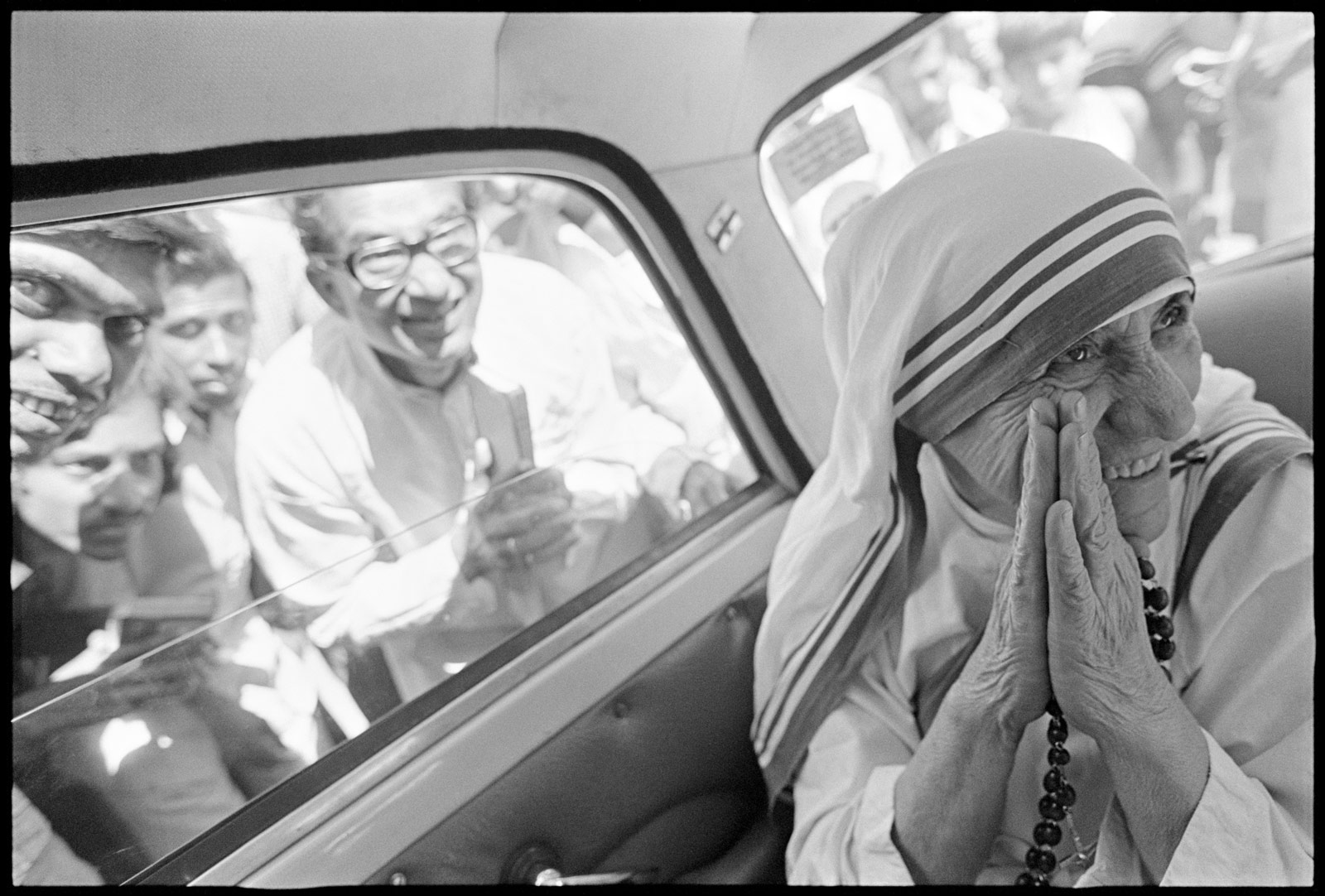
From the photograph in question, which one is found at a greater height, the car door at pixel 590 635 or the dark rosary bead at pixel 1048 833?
the car door at pixel 590 635

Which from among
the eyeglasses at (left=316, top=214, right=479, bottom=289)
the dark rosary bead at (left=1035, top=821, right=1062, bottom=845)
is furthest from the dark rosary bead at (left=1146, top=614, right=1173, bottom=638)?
the eyeglasses at (left=316, top=214, right=479, bottom=289)

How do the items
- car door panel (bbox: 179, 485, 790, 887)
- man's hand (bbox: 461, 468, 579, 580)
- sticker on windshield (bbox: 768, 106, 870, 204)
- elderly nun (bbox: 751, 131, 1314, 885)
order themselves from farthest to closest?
sticker on windshield (bbox: 768, 106, 870, 204) < man's hand (bbox: 461, 468, 579, 580) < car door panel (bbox: 179, 485, 790, 887) < elderly nun (bbox: 751, 131, 1314, 885)

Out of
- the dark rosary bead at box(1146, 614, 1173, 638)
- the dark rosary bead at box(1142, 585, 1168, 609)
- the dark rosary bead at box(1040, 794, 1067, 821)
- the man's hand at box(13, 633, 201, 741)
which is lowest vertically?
the dark rosary bead at box(1040, 794, 1067, 821)

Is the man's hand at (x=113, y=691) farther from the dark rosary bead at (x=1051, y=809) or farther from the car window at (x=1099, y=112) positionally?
the car window at (x=1099, y=112)

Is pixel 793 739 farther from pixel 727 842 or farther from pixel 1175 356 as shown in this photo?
pixel 1175 356

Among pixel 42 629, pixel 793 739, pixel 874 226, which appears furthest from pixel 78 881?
pixel 874 226

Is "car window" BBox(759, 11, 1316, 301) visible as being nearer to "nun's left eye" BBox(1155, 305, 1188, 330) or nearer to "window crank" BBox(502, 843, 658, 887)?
"nun's left eye" BBox(1155, 305, 1188, 330)

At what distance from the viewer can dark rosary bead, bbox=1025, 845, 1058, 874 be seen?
1.20 m

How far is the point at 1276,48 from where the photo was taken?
1.88 metres

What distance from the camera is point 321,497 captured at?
144cm

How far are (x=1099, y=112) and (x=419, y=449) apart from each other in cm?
147

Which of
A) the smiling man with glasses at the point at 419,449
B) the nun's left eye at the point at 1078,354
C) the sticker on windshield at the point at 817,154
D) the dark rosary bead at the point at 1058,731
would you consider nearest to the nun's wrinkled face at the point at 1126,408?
the nun's left eye at the point at 1078,354

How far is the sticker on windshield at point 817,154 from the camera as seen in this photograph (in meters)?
1.99

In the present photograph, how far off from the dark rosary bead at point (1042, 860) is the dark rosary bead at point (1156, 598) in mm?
323
